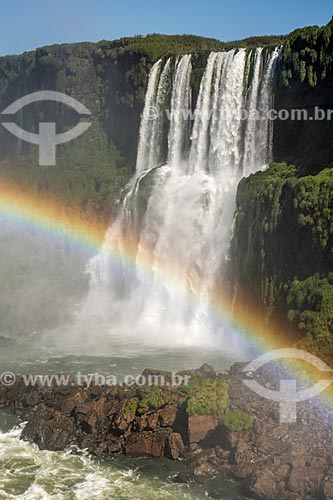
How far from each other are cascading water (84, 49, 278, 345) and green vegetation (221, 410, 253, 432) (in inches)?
519

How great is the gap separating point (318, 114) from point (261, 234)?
25.5 feet

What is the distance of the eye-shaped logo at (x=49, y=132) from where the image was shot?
50.7 metres

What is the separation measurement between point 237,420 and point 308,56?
2051 centimetres

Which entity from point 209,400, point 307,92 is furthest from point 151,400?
point 307,92

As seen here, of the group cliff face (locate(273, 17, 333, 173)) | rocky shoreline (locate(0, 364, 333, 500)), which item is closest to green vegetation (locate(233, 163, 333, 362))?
cliff face (locate(273, 17, 333, 173))

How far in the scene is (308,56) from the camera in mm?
32312

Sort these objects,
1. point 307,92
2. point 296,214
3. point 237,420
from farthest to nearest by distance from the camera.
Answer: point 307,92
point 296,214
point 237,420

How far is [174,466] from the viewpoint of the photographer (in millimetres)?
19594

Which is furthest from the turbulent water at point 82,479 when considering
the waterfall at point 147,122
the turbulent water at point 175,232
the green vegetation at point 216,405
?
the waterfall at point 147,122

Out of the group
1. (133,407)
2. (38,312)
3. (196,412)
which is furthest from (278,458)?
(38,312)

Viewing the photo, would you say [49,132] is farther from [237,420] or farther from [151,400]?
[237,420]

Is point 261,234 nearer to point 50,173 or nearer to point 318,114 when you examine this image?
point 318,114

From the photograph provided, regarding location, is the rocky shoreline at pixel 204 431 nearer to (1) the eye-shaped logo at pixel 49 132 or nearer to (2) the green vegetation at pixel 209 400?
(2) the green vegetation at pixel 209 400

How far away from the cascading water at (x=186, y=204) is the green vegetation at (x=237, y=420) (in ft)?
43.3
